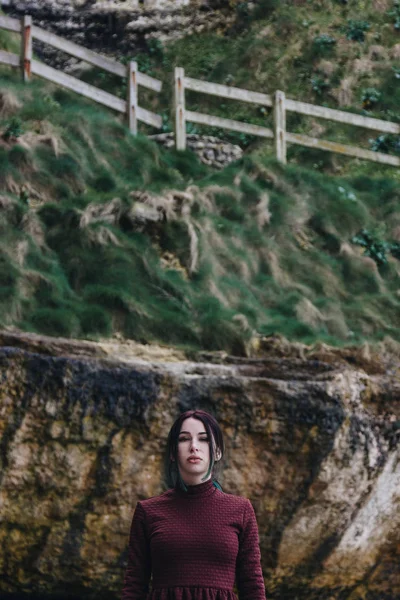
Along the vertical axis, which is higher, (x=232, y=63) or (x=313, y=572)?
(x=232, y=63)

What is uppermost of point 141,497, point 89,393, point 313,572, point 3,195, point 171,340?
point 3,195

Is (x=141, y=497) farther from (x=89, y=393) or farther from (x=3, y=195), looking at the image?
(x=3, y=195)

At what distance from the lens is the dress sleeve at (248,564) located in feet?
11.8

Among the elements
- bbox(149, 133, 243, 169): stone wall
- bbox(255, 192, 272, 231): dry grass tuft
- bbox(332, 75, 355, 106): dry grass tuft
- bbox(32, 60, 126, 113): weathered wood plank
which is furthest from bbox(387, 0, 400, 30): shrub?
bbox(255, 192, 272, 231): dry grass tuft

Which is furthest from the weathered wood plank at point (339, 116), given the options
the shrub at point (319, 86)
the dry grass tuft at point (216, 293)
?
the dry grass tuft at point (216, 293)

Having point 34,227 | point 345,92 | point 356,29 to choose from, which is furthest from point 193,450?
point 356,29

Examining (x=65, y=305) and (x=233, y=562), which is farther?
(x=65, y=305)

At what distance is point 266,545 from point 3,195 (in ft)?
16.7

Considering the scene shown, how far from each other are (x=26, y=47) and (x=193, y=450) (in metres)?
10.3

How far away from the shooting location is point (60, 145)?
11.8 meters

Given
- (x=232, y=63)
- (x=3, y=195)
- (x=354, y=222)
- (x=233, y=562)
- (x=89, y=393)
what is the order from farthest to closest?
(x=232, y=63) < (x=354, y=222) < (x=3, y=195) < (x=89, y=393) < (x=233, y=562)

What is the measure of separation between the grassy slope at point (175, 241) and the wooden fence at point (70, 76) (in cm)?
20

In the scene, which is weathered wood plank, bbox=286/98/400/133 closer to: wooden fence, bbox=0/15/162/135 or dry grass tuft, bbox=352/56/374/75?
wooden fence, bbox=0/15/162/135

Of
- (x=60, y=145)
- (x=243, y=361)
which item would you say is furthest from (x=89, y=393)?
(x=60, y=145)
